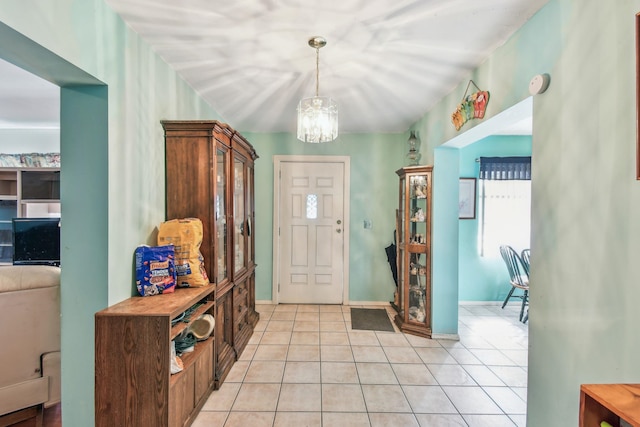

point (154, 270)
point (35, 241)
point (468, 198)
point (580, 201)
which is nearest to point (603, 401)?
point (580, 201)

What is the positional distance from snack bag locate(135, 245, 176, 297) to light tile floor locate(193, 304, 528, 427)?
89 centimetres

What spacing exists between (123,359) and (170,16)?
1853 mm

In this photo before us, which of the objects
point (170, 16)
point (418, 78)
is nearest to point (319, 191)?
point (418, 78)

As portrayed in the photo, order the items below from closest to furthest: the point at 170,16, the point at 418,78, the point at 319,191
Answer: the point at 170,16, the point at 418,78, the point at 319,191

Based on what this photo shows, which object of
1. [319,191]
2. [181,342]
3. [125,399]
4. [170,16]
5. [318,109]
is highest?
[170,16]

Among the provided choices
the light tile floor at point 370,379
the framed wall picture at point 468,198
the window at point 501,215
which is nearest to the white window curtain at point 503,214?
the window at point 501,215

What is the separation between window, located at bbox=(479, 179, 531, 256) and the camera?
4129 millimetres

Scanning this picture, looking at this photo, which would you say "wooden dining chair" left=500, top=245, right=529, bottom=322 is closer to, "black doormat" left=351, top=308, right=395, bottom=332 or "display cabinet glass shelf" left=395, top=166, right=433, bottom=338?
"display cabinet glass shelf" left=395, top=166, right=433, bottom=338

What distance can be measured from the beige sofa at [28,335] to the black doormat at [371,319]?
2.60 meters

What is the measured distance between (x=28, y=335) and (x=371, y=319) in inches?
120

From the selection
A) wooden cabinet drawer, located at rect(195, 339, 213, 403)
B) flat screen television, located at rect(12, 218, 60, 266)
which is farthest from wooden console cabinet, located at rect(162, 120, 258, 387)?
flat screen television, located at rect(12, 218, 60, 266)

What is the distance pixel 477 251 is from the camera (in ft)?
13.6

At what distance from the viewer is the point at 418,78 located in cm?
241

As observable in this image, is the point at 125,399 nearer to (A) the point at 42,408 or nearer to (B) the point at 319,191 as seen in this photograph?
(A) the point at 42,408
